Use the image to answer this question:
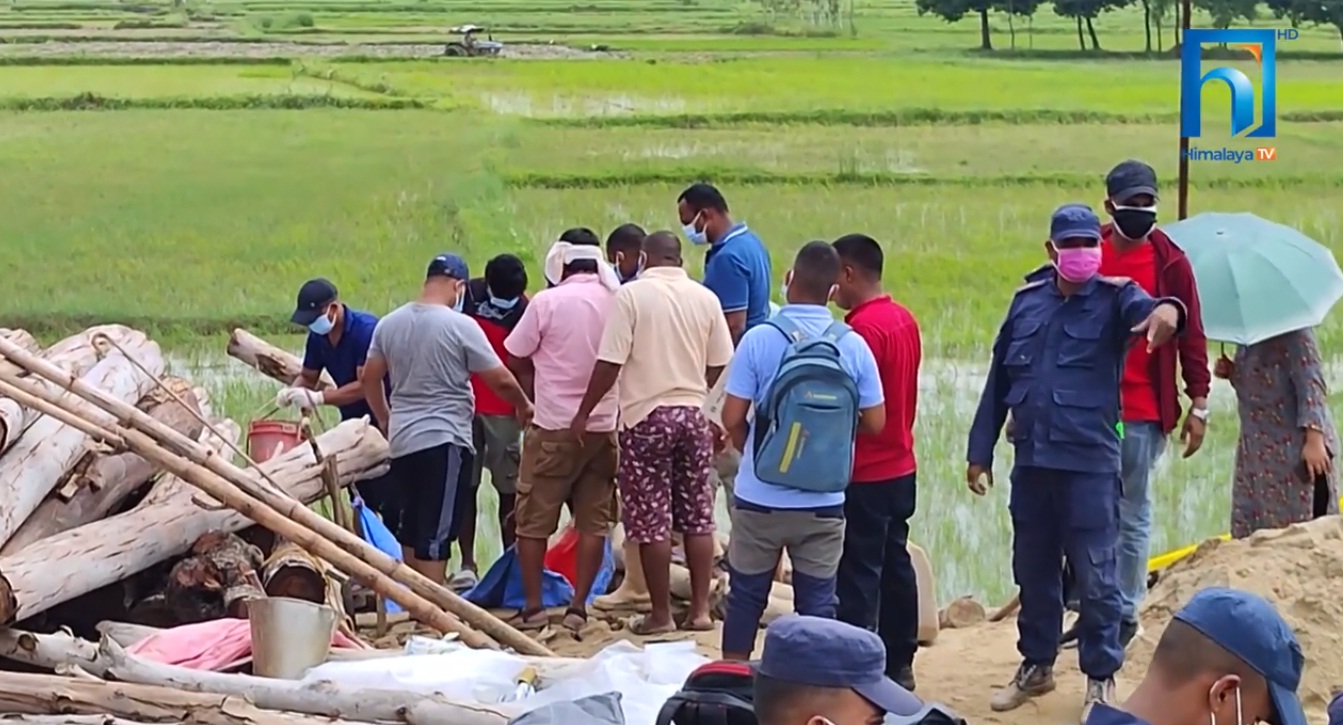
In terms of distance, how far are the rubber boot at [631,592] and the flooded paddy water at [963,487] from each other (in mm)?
1401

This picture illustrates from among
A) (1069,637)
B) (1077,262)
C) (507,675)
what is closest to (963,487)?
(1069,637)

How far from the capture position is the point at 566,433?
6949 mm

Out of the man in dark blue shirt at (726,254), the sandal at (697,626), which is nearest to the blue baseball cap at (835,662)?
the sandal at (697,626)

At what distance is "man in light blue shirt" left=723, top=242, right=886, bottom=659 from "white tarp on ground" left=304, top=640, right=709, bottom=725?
35cm

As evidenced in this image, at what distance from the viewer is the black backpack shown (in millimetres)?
3387

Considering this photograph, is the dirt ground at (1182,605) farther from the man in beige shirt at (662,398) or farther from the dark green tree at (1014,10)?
the dark green tree at (1014,10)

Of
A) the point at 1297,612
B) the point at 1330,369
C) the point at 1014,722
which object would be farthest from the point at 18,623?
the point at 1330,369

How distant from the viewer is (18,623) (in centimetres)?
612

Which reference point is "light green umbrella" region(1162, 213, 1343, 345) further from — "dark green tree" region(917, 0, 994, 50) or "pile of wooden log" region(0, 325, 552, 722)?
"dark green tree" region(917, 0, 994, 50)

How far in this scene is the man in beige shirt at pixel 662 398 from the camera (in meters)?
6.68

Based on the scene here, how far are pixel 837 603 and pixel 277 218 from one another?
12373 millimetres

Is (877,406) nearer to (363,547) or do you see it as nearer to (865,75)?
(363,547)

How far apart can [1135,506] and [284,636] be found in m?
2.81

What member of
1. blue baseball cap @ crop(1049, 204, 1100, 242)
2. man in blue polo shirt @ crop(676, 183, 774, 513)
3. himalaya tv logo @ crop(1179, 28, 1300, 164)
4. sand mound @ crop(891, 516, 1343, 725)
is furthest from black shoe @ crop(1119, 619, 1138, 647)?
himalaya tv logo @ crop(1179, 28, 1300, 164)
